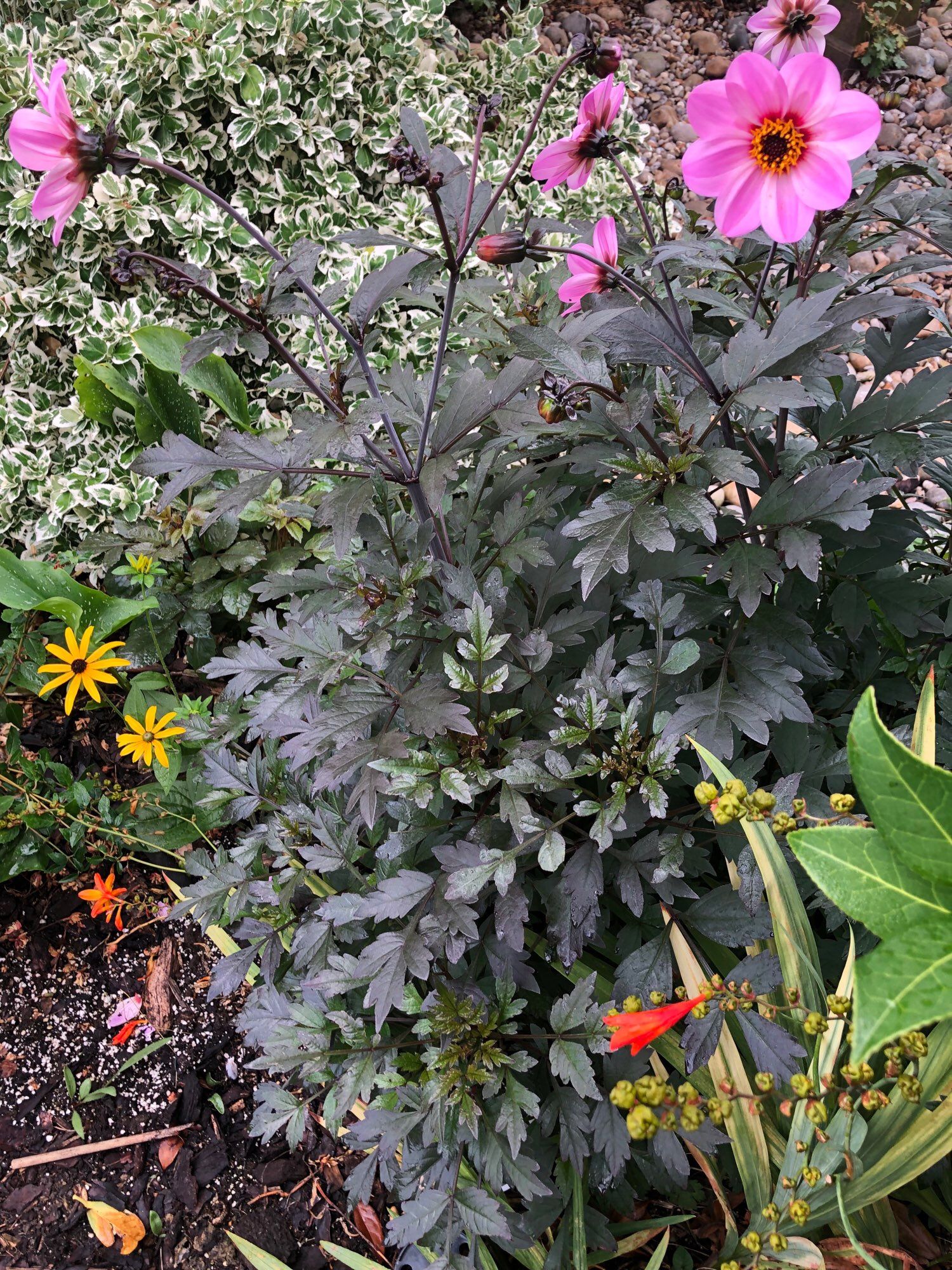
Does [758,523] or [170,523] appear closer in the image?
[758,523]

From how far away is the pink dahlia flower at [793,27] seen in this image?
1.07m

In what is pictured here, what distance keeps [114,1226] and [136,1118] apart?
0.17 metres

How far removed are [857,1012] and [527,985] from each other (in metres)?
0.69

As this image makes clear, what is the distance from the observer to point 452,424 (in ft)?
3.54

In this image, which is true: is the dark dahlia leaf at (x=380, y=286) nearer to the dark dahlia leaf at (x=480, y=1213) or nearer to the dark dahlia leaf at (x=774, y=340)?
the dark dahlia leaf at (x=774, y=340)

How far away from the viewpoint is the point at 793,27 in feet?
3.54

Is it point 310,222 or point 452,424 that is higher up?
point 310,222

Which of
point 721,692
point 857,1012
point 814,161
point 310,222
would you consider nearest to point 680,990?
point 721,692

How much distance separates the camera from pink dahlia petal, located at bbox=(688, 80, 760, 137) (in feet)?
2.96

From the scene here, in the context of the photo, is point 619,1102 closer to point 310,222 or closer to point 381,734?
point 381,734

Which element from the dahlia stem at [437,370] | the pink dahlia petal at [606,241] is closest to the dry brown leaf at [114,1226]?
the dahlia stem at [437,370]

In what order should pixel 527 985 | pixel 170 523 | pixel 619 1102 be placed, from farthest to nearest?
pixel 170 523, pixel 527 985, pixel 619 1102

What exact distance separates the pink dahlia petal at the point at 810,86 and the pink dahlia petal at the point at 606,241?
0.30 metres

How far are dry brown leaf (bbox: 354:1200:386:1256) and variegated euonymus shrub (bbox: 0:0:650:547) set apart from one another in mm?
1589
